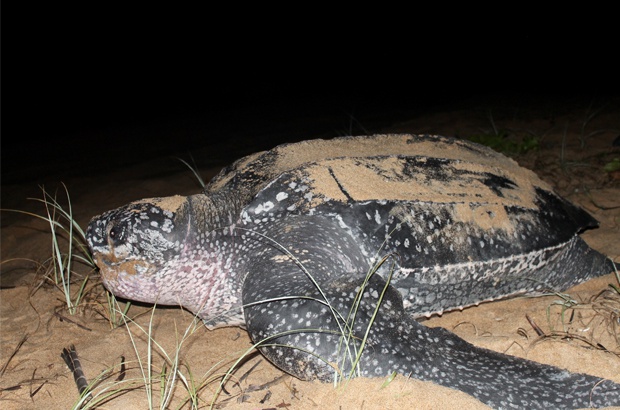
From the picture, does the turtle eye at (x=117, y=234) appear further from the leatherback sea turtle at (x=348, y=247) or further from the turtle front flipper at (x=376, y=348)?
the turtle front flipper at (x=376, y=348)

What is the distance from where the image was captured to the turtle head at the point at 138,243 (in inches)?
71.6

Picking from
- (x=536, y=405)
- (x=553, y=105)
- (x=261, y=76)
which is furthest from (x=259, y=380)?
(x=261, y=76)

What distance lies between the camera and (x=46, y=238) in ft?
10.3

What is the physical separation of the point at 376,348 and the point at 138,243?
3.16 ft

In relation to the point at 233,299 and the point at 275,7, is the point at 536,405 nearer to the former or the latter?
the point at 233,299

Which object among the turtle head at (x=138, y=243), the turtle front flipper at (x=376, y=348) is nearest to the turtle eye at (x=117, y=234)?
the turtle head at (x=138, y=243)

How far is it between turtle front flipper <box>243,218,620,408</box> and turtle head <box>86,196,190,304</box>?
1.37 ft

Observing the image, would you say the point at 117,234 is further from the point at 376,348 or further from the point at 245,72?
the point at 245,72

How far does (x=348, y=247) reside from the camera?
1788 mm

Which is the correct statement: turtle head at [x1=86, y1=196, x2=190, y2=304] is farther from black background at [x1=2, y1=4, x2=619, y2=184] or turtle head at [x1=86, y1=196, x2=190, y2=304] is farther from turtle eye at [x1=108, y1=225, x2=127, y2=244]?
black background at [x1=2, y1=4, x2=619, y2=184]

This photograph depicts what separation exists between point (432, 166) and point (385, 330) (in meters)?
0.84

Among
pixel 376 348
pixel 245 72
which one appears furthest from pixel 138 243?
pixel 245 72

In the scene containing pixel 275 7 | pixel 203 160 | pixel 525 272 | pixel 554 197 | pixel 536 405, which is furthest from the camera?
pixel 275 7

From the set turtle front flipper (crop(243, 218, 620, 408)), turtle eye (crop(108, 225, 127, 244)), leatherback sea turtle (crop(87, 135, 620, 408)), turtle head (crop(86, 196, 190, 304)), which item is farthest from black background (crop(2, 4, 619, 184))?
turtle front flipper (crop(243, 218, 620, 408))
